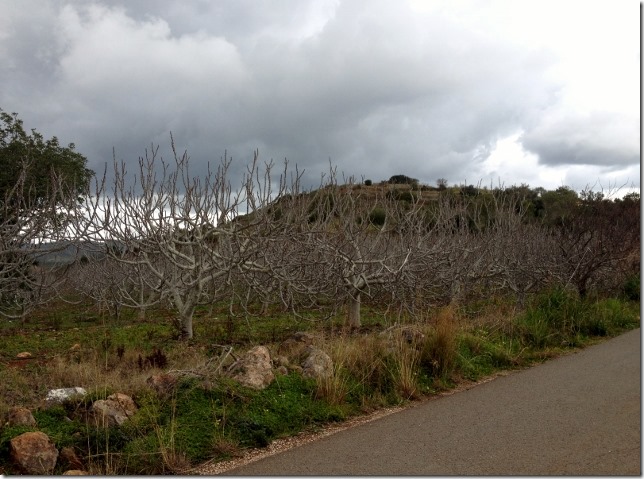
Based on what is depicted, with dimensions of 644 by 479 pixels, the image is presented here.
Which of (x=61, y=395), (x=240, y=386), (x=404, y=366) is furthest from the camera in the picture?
(x=404, y=366)

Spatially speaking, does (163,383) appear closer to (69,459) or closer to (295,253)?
(69,459)

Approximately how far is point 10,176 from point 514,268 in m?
12.7

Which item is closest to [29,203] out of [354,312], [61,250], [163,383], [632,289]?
[61,250]

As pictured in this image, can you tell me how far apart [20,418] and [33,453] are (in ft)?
2.09

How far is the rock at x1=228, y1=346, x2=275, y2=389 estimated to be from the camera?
593 cm

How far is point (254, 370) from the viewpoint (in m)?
6.08

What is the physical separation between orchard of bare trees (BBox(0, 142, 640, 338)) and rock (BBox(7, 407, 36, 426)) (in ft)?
11.5

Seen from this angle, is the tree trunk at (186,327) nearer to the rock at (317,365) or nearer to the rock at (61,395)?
the rock at (317,365)

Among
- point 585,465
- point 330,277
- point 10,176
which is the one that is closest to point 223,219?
point 330,277

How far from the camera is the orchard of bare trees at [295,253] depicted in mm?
9141

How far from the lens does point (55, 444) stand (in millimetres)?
4582

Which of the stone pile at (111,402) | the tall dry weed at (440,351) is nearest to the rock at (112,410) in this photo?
the stone pile at (111,402)

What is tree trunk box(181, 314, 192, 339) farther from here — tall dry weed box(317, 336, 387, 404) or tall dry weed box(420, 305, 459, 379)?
tall dry weed box(420, 305, 459, 379)

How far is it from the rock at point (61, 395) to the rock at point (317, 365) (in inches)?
91.4
